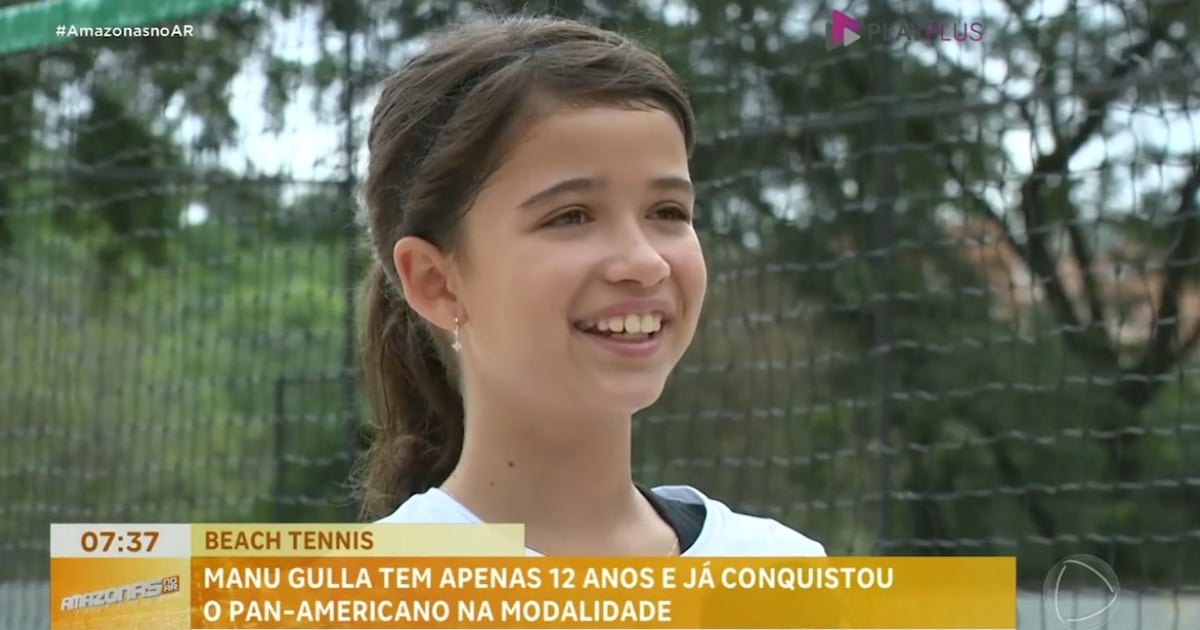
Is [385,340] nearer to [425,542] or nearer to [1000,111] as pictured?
[425,542]

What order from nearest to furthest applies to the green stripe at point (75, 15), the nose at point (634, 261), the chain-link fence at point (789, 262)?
the nose at point (634, 261) → the green stripe at point (75, 15) → the chain-link fence at point (789, 262)

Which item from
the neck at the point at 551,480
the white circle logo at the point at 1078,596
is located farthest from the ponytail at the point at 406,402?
the white circle logo at the point at 1078,596

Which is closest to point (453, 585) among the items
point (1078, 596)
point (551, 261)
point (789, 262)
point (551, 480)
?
point (551, 480)

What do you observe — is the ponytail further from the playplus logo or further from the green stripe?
the playplus logo

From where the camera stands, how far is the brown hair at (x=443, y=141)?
861 millimetres

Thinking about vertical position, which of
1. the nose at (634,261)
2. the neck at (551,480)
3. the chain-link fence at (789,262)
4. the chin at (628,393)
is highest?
the chain-link fence at (789,262)

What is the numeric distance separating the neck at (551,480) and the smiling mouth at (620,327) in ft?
0.18

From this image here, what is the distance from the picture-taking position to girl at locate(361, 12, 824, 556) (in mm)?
823

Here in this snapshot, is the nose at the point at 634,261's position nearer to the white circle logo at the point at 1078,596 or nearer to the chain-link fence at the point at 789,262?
the white circle logo at the point at 1078,596

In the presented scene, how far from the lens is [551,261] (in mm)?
815

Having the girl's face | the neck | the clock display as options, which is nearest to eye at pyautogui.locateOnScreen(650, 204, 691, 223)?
the girl's face

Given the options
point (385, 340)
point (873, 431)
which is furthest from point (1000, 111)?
point (385, 340)

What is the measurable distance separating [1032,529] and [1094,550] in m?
0.07

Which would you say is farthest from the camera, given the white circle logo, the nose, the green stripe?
the green stripe
